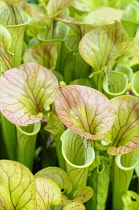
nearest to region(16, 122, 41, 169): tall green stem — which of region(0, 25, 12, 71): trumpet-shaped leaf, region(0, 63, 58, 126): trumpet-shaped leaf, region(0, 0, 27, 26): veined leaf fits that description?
region(0, 63, 58, 126): trumpet-shaped leaf

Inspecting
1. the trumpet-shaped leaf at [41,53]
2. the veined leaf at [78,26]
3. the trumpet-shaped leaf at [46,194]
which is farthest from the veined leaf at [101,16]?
the trumpet-shaped leaf at [46,194]

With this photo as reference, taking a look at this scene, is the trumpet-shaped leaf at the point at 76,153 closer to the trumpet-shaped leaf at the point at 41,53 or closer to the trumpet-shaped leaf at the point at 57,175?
the trumpet-shaped leaf at the point at 57,175

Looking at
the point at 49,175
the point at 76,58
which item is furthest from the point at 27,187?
the point at 76,58

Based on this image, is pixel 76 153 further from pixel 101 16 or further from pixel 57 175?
pixel 101 16

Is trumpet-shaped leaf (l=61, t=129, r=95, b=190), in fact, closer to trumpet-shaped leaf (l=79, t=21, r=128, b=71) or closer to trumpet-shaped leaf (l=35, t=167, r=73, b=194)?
trumpet-shaped leaf (l=35, t=167, r=73, b=194)

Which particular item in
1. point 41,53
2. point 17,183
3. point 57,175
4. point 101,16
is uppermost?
point 101,16

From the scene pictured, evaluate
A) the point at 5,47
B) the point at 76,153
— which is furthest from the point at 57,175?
the point at 5,47

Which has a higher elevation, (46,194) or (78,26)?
(78,26)
